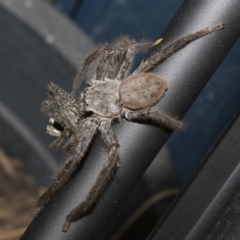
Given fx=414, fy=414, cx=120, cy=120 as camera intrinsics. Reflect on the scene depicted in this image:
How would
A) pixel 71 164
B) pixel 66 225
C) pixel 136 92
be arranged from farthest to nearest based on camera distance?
pixel 136 92
pixel 71 164
pixel 66 225

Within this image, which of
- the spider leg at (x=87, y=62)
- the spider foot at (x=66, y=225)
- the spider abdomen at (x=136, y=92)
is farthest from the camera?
the spider leg at (x=87, y=62)

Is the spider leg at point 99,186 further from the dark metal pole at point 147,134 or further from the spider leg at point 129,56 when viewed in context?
the spider leg at point 129,56

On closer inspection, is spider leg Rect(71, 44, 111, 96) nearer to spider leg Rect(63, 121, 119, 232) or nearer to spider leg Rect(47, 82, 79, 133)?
spider leg Rect(47, 82, 79, 133)

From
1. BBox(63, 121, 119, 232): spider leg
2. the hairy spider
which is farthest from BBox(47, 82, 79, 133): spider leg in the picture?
BBox(63, 121, 119, 232): spider leg

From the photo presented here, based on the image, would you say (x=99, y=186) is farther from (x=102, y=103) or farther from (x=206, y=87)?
(x=206, y=87)

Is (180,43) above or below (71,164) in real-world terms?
above

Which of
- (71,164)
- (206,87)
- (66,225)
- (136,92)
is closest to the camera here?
(66,225)

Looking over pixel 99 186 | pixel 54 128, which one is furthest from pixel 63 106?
pixel 99 186

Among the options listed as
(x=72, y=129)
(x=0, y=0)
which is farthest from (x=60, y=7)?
(x=72, y=129)

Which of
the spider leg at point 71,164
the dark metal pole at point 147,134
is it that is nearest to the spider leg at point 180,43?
the dark metal pole at point 147,134
